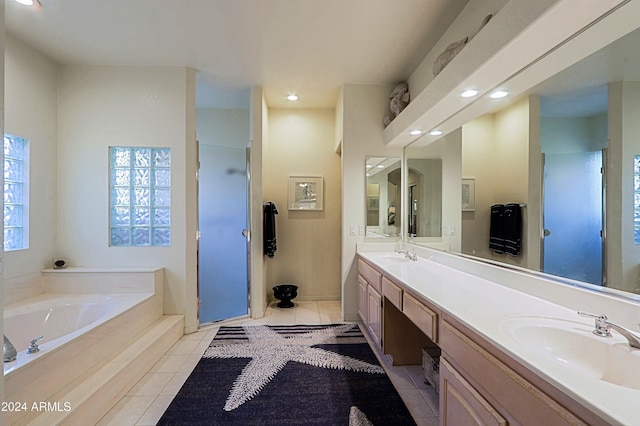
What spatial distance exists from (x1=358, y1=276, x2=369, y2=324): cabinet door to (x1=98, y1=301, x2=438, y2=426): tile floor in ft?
1.55

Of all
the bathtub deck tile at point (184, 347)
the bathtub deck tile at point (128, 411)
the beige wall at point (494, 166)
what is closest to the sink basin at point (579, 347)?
the beige wall at point (494, 166)

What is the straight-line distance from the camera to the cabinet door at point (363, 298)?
9.31 ft

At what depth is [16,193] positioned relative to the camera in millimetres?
2549

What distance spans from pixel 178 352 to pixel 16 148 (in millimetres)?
2327

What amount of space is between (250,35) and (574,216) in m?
2.58

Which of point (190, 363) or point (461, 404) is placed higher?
point (461, 404)

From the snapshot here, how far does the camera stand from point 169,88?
299cm

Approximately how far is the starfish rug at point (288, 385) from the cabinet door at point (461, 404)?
0.57 m

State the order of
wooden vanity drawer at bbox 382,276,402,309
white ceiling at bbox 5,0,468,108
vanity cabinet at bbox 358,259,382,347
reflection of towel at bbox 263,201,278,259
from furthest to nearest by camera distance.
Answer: reflection of towel at bbox 263,201,278,259
vanity cabinet at bbox 358,259,382,347
white ceiling at bbox 5,0,468,108
wooden vanity drawer at bbox 382,276,402,309

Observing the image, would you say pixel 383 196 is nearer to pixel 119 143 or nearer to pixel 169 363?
pixel 169 363

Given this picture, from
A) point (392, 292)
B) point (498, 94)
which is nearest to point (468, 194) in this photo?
point (498, 94)

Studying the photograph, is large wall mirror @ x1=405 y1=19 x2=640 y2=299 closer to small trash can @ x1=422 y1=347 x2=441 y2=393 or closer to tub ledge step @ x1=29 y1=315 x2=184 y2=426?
small trash can @ x1=422 y1=347 x2=441 y2=393

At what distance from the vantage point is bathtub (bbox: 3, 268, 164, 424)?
1.54m

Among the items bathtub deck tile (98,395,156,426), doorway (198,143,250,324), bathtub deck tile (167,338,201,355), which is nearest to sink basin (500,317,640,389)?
bathtub deck tile (98,395,156,426)
